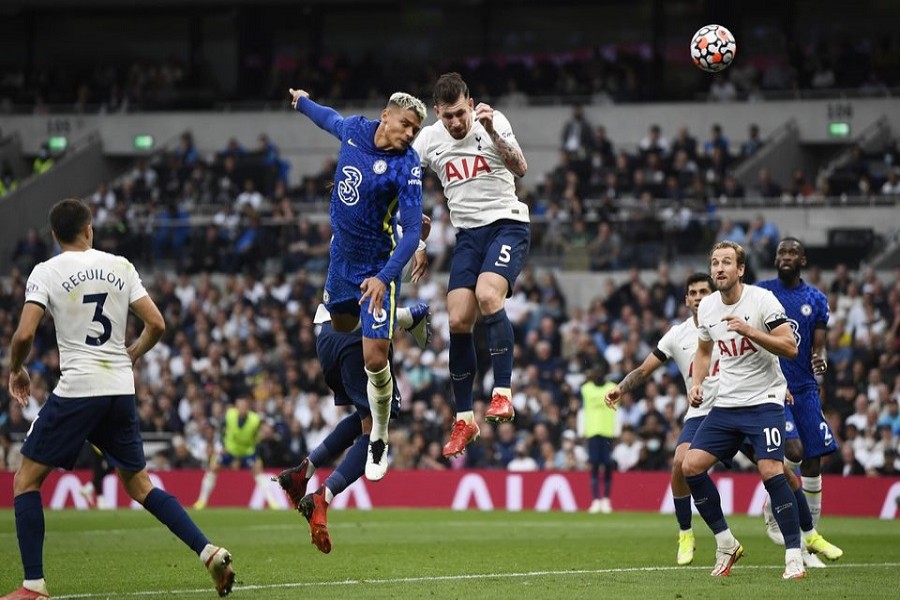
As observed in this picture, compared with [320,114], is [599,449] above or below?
below

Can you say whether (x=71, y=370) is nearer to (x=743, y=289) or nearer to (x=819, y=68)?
(x=743, y=289)

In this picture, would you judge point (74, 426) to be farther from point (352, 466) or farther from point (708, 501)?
point (708, 501)

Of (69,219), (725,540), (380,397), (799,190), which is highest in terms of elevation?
(799,190)

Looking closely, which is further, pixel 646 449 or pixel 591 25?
pixel 591 25

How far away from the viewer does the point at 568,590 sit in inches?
431

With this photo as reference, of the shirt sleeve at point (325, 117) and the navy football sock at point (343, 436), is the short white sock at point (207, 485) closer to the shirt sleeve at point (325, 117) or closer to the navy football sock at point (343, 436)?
the navy football sock at point (343, 436)

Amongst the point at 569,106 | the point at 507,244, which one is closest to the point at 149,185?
the point at 569,106

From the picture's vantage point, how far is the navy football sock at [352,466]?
11.8 metres

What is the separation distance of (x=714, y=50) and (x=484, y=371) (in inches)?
497

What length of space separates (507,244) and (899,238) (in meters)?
17.2

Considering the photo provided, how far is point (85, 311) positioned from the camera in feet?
33.2

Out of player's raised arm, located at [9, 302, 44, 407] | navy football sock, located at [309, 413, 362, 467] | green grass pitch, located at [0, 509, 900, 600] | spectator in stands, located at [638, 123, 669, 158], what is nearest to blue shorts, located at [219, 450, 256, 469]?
green grass pitch, located at [0, 509, 900, 600]

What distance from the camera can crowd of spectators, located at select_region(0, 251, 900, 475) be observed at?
942 inches

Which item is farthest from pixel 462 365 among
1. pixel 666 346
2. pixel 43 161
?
pixel 43 161
